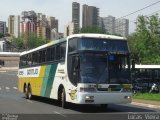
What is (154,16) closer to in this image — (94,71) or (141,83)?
(141,83)

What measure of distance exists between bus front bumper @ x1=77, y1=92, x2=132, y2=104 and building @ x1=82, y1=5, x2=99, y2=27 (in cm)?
7380

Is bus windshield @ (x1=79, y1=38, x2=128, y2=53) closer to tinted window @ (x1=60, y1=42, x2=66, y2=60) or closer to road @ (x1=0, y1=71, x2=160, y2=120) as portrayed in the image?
tinted window @ (x1=60, y1=42, x2=66, y2=60)

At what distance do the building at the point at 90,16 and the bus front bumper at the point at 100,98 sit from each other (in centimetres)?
7380

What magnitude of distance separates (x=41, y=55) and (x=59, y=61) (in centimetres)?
469

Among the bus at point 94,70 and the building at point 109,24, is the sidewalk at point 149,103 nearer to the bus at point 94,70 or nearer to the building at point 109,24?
the bus at point 94,70

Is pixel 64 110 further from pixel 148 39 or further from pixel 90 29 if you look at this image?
pixel 90 29

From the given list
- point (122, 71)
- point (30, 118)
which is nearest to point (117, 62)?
Result: point (122, 71)

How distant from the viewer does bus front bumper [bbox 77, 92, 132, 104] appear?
818 inches

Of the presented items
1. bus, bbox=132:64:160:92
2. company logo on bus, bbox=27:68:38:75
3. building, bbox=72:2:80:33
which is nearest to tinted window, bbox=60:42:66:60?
company logo on bus, bbox=27:68:38:75

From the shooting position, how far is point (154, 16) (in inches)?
2307

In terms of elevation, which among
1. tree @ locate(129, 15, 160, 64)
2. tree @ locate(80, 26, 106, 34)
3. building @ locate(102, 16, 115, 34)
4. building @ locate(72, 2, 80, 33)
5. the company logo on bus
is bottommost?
the company logo on bus

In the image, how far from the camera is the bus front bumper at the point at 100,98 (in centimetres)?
2078

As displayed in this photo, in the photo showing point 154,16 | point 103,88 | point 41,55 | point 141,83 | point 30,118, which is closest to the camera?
point 30,118

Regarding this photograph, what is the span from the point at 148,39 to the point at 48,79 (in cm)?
3094
